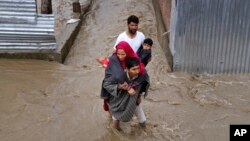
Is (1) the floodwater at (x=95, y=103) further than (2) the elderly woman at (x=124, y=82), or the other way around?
(1) the floodwater at (x=95, y=103)

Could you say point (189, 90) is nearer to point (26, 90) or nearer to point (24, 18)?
point (26, 90)

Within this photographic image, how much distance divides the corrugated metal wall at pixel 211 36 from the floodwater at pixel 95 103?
9.2 inches

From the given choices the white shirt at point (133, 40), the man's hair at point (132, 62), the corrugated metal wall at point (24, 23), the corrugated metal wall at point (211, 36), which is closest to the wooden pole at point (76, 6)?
the corrugated metal wall at point (24, 23)

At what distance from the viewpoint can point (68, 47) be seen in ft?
29.9

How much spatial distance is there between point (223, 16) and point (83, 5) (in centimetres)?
476

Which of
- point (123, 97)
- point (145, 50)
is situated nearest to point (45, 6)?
point (145, 50)

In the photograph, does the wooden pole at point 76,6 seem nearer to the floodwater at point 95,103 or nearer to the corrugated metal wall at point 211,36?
the floodwater at point 95,103

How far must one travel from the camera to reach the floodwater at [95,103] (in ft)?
20.6

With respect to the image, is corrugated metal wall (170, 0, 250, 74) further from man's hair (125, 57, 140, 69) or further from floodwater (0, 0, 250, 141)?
man's hair (125, 57, 140, 69)

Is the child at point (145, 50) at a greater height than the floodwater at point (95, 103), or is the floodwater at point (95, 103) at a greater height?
the child at point (145, 50)

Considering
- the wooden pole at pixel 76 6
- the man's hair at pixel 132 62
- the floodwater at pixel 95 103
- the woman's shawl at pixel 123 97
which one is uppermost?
the wooden pole at pixel 76 6

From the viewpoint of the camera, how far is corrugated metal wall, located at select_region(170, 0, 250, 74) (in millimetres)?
7588

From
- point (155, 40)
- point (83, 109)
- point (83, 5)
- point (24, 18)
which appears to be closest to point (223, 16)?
point (155, 40)

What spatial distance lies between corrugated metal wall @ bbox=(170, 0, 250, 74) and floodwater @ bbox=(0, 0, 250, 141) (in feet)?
0.76
